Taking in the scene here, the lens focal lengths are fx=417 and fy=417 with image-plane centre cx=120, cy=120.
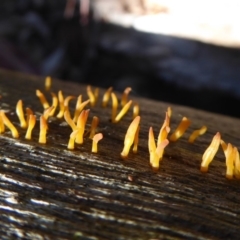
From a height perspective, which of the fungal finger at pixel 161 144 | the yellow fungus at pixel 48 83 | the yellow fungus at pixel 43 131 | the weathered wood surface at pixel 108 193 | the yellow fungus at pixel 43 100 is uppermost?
the yellow fungus at pixel 48 83

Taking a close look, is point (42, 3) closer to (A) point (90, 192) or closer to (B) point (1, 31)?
(B) point (1, 31)

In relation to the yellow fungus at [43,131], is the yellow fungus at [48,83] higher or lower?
higher

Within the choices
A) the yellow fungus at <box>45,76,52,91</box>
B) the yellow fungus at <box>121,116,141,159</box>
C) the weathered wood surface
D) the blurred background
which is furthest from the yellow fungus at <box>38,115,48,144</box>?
the blurred background

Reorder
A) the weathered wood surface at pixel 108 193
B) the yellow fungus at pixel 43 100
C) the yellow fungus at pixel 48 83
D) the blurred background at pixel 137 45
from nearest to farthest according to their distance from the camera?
the weathered wood surface at pixel 108 193 → the yellow fungus at pixel 43 100 → the yellow fungus at pixel 48 83 → the blurred background at pixel 137 45

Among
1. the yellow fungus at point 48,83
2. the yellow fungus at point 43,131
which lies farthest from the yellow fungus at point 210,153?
the yellow fungus at point 48,83

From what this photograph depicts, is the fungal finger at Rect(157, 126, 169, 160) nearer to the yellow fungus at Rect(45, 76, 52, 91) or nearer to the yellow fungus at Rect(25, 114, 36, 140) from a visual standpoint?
the yellow fungus at Rect(25, 114, 36, 140)

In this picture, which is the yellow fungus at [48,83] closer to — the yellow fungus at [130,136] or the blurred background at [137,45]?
the yellow fungus at [130,136]
